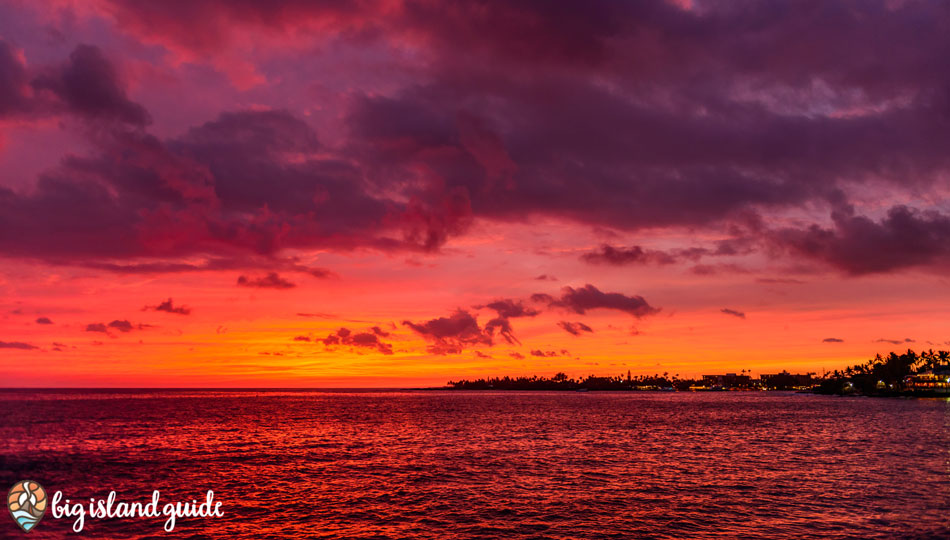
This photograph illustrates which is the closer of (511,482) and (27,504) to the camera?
(27,504)

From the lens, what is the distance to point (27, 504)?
142 feet

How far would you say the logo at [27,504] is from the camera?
39.0m

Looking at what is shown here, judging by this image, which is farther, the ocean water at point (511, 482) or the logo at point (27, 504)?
the ocean water at point (511, 482)

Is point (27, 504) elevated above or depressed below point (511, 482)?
above

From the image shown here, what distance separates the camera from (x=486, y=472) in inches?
2420

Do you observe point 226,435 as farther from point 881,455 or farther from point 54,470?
point 881,455

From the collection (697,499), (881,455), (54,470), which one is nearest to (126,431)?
(54,470)

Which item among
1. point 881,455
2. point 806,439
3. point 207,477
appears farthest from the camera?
point 806,439

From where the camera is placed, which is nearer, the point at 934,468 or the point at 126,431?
the point at 934,468

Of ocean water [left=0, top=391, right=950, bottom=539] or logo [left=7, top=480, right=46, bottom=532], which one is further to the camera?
ocean water [left=0, top=391, right=950, bottom=539]

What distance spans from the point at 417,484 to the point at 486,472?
938 cm

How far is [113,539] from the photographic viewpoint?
3712 cm

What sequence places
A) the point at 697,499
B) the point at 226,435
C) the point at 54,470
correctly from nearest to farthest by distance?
the point at 697,499, the point at 54,470, the point at 226,435

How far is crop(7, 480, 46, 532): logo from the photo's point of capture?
3900cm
